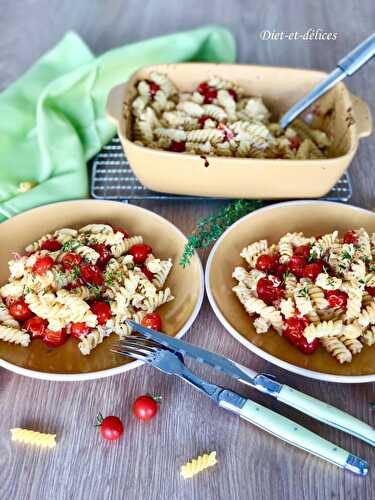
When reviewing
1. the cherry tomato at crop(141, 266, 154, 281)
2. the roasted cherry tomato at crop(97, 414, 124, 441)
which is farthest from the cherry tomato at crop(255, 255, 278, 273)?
the roasted cherry tomato at crop(97, 414, 124, 441)

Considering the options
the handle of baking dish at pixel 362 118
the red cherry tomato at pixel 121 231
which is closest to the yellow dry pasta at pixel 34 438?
the red cherry tomato at pixel 121 231

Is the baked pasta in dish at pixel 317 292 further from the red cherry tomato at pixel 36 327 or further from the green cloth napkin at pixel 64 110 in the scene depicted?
the green cloth napkin at pixel 64 110

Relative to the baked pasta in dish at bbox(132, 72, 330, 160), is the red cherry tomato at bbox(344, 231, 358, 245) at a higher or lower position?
lower

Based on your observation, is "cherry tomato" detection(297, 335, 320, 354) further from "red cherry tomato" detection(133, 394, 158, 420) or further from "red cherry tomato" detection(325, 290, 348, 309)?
"red cherry tomato" detection(133, 394, 158, 420)

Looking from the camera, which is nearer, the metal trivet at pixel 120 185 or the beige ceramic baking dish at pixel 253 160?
the beige ceramic baking dish at pixel 253 160

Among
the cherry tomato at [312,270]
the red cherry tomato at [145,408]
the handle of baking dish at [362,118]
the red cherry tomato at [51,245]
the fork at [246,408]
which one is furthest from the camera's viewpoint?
the handle of baking dish at [362,118]

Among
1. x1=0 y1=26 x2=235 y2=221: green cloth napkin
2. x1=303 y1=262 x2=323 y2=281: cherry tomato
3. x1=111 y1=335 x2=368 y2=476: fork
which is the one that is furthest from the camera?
x1=0 y1=26 x2=235 y2=221: green cloth napkin
